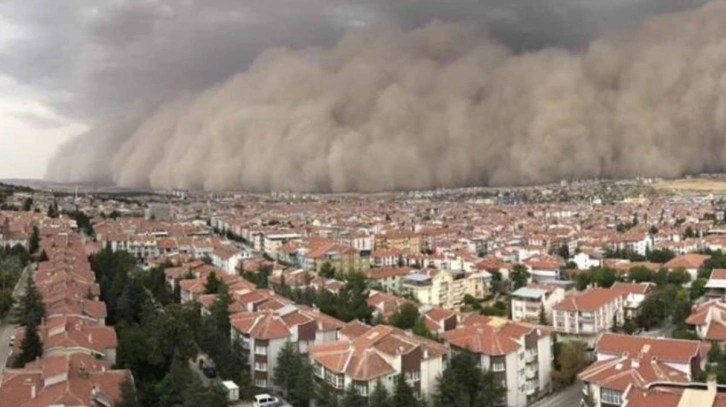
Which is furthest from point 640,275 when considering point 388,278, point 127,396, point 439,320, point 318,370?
point 127,396

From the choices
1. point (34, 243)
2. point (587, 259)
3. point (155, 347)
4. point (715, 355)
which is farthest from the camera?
point (587, 259)

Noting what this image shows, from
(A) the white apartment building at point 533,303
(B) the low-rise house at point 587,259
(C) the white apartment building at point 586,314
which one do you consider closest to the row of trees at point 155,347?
(A) the white apartment building at point 533,303

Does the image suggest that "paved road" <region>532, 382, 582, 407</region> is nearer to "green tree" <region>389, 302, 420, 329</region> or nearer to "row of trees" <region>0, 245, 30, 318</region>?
"green tree" <region>389, 302, 420, 329</region>

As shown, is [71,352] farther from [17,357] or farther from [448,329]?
[448,329]

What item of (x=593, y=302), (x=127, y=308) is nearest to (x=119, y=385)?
(x=127, y=308)

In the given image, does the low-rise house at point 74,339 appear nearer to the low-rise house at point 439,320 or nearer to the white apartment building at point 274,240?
the low-rise house at point 439,320

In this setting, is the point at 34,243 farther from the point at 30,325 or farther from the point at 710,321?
the point at 710,321

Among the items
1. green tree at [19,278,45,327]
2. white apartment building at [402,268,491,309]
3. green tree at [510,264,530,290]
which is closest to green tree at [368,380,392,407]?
green tree at [19,278,45,327]
